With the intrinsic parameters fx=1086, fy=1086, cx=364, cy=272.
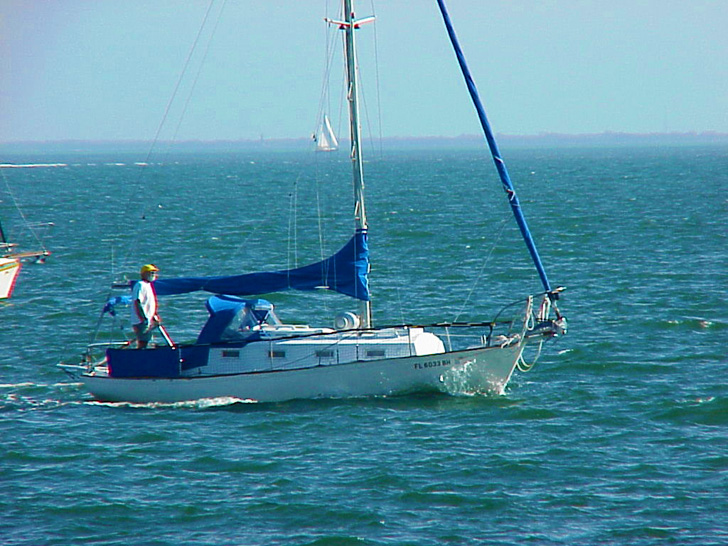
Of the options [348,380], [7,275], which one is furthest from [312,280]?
[7,275]

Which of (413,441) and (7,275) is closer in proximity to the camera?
(413,441)

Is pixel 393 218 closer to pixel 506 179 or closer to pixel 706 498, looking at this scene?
pixel 506 179

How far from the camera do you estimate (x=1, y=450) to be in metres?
22.2

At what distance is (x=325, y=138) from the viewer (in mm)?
25234

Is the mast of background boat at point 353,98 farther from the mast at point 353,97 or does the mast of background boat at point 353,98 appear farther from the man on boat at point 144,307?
the man on boat at point 144,307

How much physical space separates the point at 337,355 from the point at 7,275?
21403 millimetres

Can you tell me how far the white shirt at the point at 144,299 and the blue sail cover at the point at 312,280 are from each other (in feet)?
3.23

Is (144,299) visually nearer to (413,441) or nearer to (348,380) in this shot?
(348,380)

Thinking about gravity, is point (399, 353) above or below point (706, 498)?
above

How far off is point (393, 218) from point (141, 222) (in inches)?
657

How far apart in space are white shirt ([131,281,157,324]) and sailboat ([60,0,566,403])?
30.7 inches

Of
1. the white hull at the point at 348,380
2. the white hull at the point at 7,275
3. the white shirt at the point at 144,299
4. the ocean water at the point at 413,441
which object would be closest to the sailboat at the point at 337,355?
the white hull at the point at 348,380

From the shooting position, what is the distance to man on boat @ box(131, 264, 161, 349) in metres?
24.8

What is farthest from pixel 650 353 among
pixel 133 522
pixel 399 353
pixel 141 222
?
pixel 141 222
